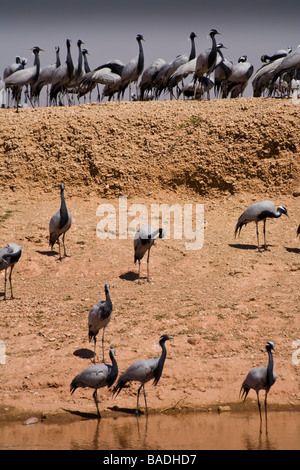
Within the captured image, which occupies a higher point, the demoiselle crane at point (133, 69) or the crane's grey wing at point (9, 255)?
the demoiselle crane at point (133, 69)

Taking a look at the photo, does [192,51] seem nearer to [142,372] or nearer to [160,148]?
[160,148]

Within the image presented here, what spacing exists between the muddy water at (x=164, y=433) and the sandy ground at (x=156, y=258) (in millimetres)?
380

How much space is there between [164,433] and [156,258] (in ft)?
25.1

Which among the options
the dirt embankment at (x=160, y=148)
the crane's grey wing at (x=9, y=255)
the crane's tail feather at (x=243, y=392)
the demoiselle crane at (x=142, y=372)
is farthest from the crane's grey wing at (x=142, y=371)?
the dirt embankment at (x=160, y=148)

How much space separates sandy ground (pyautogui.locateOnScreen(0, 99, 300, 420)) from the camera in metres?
10.2

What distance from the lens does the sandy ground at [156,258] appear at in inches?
400

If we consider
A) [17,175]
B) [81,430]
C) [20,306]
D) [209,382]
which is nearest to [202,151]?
[17,175]

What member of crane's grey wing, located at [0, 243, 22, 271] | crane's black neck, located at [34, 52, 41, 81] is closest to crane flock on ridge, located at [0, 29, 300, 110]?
crane's black neck, located at [34, 52, 41, 81]

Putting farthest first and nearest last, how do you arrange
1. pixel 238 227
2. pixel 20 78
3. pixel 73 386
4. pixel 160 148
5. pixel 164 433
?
pixel 20 78 → pixel 160 148 → pixel 238 227 → pixel 73 386 → pixel 164 433

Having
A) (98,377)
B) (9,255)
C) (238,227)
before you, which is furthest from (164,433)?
(238,227)

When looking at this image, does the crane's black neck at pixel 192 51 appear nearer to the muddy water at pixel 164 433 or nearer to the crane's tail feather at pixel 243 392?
the crane's tail feather at pixel 243 392

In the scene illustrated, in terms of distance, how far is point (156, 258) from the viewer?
1570cm

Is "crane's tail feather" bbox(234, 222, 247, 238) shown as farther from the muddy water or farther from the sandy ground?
the muddy water

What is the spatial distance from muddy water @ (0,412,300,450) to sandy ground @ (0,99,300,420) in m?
0.38
